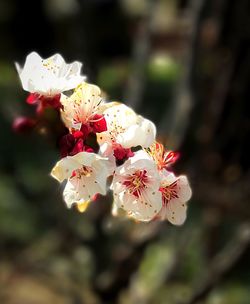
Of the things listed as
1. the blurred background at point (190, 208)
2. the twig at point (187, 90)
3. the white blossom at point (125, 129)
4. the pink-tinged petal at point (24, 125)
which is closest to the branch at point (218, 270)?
the blurred background at point (190, 208)

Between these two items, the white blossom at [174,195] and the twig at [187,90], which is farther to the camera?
the twig at [187,90]

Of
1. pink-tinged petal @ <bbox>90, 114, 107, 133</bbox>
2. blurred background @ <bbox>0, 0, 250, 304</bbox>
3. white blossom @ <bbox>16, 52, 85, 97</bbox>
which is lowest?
blurred background @ <bbox>0, 0, 250, 304</bbox>

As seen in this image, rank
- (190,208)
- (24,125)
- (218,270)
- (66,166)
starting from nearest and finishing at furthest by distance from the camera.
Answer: (66,166) → (24,125) → (218,270) → (190,208)

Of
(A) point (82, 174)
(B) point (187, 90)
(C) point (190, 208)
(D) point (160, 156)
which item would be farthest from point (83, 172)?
(C) point (190, 208)

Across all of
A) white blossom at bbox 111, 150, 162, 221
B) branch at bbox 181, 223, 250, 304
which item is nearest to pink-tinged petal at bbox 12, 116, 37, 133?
white blossom at bbox 111, 150, 162, 221

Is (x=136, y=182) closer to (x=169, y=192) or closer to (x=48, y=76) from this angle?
(x=169, y=192)

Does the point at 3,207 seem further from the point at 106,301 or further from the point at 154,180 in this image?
the point at 154,180

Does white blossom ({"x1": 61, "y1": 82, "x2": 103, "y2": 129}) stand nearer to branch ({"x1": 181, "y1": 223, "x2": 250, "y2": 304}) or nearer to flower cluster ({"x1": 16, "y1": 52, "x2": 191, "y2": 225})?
flower cluster ({"x1": 16, "y1": 52, "x2": 191, "y2": 225})

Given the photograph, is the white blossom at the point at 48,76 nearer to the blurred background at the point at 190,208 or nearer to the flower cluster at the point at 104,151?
the flower cluster at the point at 104,151
